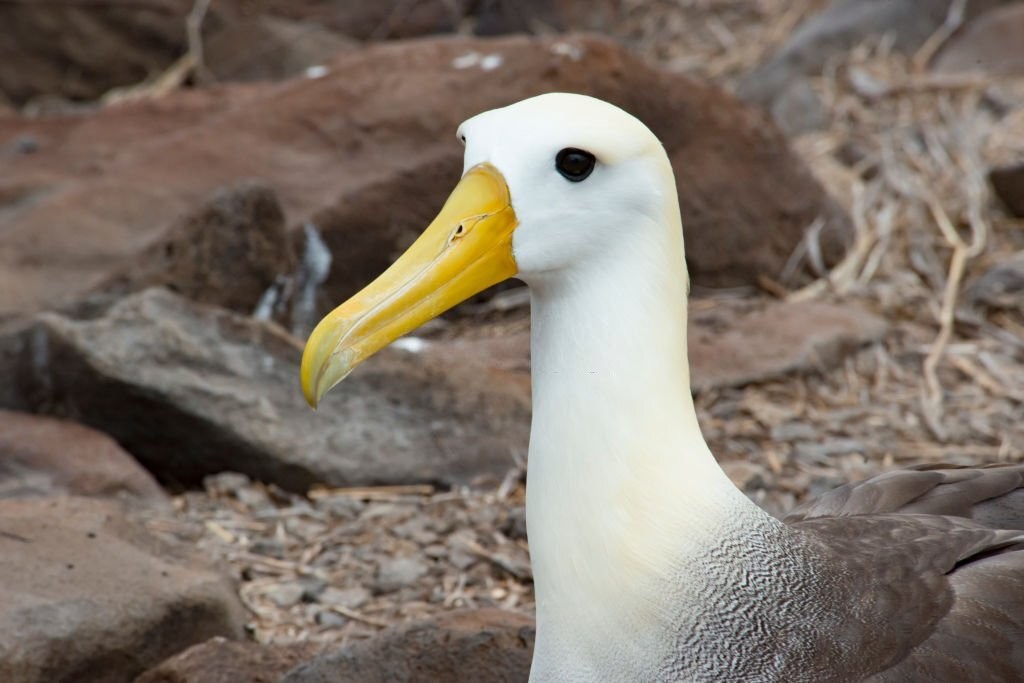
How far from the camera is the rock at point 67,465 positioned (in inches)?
170

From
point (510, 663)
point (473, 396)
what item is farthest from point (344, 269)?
point (510, 663)

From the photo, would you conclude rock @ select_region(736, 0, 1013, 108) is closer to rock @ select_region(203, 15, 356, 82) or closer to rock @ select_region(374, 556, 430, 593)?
rock @ select_region(203, 15, 356, 82)

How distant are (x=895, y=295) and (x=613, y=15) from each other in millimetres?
5571

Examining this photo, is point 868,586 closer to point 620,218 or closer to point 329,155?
point 620,218

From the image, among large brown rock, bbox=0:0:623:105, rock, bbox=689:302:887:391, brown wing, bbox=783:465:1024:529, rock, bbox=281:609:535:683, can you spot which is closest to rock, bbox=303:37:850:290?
rock, bbox=689:302:887:391

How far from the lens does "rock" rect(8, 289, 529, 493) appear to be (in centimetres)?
449

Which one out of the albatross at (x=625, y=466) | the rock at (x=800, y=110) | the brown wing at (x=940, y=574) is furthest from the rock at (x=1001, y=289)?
the albatross at (x=625, y=466)

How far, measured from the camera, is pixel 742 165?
6.42 metres

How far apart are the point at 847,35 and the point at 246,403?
584 centimetres

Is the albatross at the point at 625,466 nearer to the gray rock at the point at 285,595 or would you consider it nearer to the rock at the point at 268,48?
the gray rock at the point at 285,595

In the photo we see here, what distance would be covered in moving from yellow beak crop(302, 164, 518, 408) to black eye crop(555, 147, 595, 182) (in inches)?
3.9

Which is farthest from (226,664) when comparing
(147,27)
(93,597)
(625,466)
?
(147,27)

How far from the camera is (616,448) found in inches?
94.1

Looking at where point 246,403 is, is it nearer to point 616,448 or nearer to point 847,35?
point 616,448
